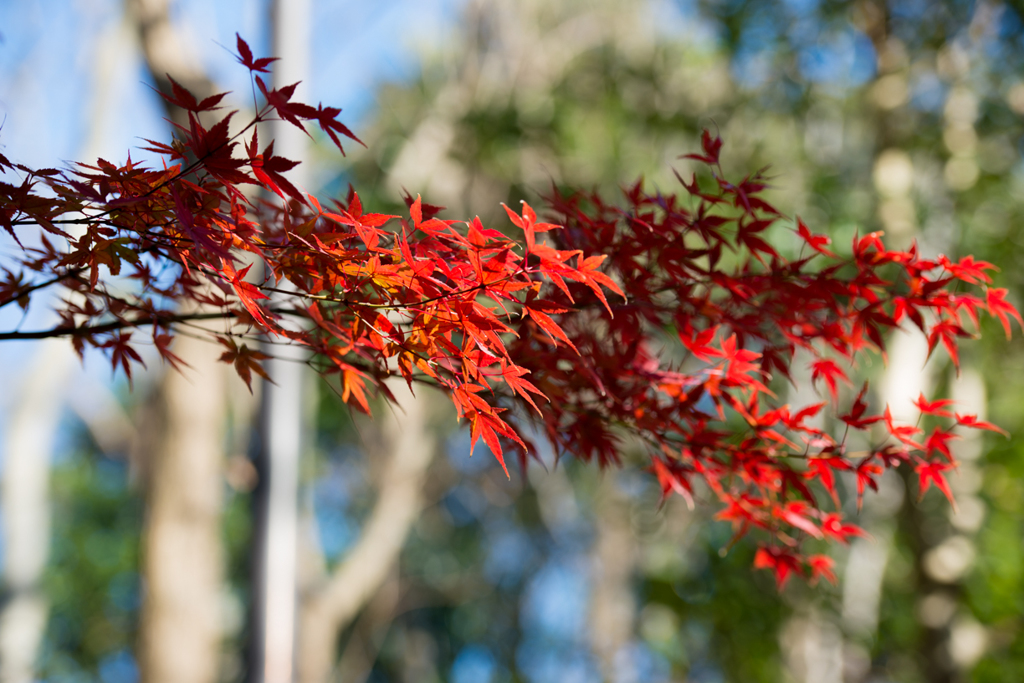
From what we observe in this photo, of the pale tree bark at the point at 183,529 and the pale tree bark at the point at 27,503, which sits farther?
the pale tree bark at the point at 27,503

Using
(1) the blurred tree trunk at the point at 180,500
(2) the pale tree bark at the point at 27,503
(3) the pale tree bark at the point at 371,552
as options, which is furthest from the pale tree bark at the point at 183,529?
(3) the pale tree bark at the point at 371,552

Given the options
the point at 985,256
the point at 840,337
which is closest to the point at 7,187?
the point at 840,337

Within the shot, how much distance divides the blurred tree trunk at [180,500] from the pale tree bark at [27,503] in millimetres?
1448

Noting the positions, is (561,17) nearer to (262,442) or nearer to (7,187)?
(262,442)

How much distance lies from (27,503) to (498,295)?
5406 millimetres

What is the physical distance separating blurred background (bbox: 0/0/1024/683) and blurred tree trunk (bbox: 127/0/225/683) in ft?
0.04

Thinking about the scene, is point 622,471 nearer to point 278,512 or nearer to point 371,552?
point 371,552

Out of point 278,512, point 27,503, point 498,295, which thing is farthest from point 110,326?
point 27,503

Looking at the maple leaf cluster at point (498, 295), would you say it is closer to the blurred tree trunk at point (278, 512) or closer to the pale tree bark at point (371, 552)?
the blurred tree trunk at point (278, 512)

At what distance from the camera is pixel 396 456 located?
5.71 metres

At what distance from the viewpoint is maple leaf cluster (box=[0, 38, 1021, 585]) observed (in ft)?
2.73

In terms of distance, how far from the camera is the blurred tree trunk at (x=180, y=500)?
3.28 meters

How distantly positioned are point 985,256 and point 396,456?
4.26 metres

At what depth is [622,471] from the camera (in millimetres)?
6188
